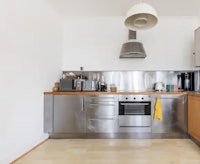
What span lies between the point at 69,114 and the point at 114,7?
2.27 m

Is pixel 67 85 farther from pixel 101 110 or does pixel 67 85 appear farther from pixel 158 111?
pixel 158 111

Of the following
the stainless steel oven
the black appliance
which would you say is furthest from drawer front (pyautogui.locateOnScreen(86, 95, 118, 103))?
the black appliance

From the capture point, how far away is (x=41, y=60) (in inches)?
141

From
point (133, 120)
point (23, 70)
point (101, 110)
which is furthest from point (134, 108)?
point (23, 70)

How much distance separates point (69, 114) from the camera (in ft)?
12.7

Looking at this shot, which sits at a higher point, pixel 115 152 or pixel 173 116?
pixel 173 116

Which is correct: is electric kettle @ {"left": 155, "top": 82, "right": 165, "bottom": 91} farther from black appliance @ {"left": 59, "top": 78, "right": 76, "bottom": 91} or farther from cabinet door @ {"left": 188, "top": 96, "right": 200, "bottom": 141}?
black appliance @ {"left": 59, "top": 78, "right": 76, "bottom": 91}

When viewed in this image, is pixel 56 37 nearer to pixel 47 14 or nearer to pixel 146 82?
pixel 47 14

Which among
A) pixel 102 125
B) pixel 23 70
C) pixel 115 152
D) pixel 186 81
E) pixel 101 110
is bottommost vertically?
pixel 115 152

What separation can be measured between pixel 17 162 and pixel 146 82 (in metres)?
3.07

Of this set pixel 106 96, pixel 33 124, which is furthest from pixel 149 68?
pixel 33 124

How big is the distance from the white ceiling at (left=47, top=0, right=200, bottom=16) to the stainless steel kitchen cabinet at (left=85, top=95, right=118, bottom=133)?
5.75 ft

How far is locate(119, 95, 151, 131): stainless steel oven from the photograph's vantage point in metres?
3.84

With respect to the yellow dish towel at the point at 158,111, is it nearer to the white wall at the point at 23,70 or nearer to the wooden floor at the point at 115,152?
the wooden floor at the point at 115,152
